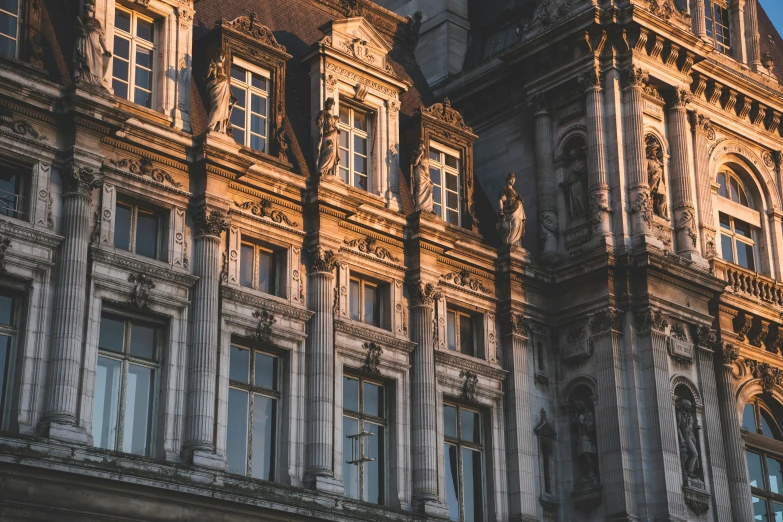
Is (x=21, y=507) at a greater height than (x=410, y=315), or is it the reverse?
(x=410, y=315)

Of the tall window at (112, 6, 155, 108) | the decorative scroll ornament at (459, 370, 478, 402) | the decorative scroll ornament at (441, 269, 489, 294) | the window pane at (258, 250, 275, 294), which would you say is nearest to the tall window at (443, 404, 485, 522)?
the decorative scroll ornament at (459, 370, 478, 402)

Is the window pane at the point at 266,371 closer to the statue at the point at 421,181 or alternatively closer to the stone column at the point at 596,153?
the statue at the point at 421,181

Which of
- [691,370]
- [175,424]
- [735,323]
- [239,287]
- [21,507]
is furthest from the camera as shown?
[735,323]

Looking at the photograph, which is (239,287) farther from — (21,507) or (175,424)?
Answer: (21,507)

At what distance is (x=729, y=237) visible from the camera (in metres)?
39.1

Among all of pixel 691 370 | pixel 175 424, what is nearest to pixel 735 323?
pixel 691 370

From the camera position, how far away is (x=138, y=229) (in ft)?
94.8

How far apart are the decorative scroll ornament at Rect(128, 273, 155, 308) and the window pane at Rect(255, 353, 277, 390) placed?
9.81ft

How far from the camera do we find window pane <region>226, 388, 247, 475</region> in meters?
28.9

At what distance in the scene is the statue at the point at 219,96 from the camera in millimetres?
30453

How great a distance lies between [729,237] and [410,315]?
10751 mm

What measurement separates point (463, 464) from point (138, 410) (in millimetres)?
8626

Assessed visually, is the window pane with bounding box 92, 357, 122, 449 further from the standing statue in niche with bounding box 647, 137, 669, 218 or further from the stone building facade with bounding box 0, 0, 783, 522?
the standing statue in niche with bounding box 647, 137, 669, 218

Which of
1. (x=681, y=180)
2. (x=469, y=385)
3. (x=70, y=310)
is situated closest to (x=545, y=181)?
(x=681, y=180)
